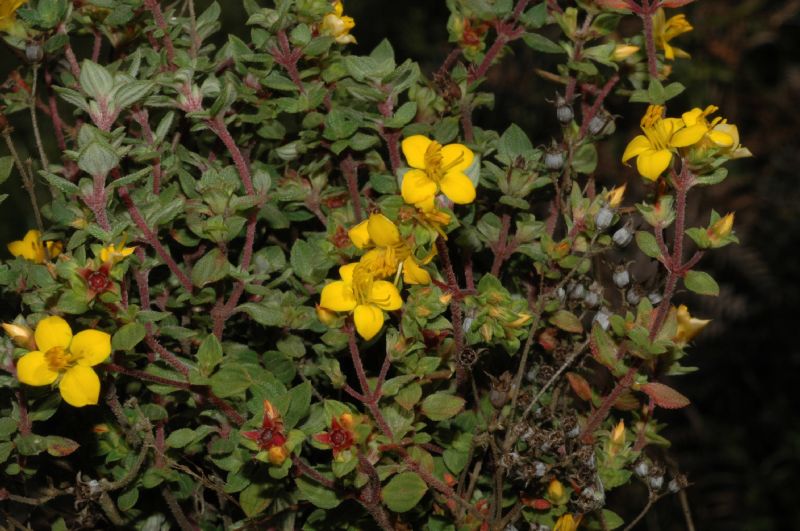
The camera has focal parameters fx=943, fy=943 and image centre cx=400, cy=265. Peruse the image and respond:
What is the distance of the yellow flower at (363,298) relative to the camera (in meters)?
0.69

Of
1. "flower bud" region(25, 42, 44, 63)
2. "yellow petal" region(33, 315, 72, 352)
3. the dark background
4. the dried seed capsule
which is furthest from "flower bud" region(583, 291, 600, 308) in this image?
the dark background

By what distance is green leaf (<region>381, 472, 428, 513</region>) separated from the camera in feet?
2.39

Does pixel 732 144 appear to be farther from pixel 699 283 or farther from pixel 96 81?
pixel 96 81

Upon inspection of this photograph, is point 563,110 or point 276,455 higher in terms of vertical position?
point 563,110

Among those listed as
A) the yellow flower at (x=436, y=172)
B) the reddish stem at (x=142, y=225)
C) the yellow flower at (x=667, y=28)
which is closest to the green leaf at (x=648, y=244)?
the yellow flower at (x=436, y=172)

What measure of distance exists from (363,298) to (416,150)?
125mm

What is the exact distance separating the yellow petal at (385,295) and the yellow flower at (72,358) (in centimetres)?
19

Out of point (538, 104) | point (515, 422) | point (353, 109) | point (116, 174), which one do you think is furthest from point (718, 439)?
point (116, 174)

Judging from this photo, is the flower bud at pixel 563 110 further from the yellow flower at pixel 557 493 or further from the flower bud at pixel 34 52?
the flower bud at pixel 34 52

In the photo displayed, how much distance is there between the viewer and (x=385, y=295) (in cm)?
69

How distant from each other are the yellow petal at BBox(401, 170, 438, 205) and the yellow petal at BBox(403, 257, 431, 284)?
5cm

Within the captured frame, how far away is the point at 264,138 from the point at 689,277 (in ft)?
1.41

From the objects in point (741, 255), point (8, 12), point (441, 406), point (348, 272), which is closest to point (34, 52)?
point (8, 12)

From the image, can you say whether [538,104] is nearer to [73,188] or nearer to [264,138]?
[264,138]
